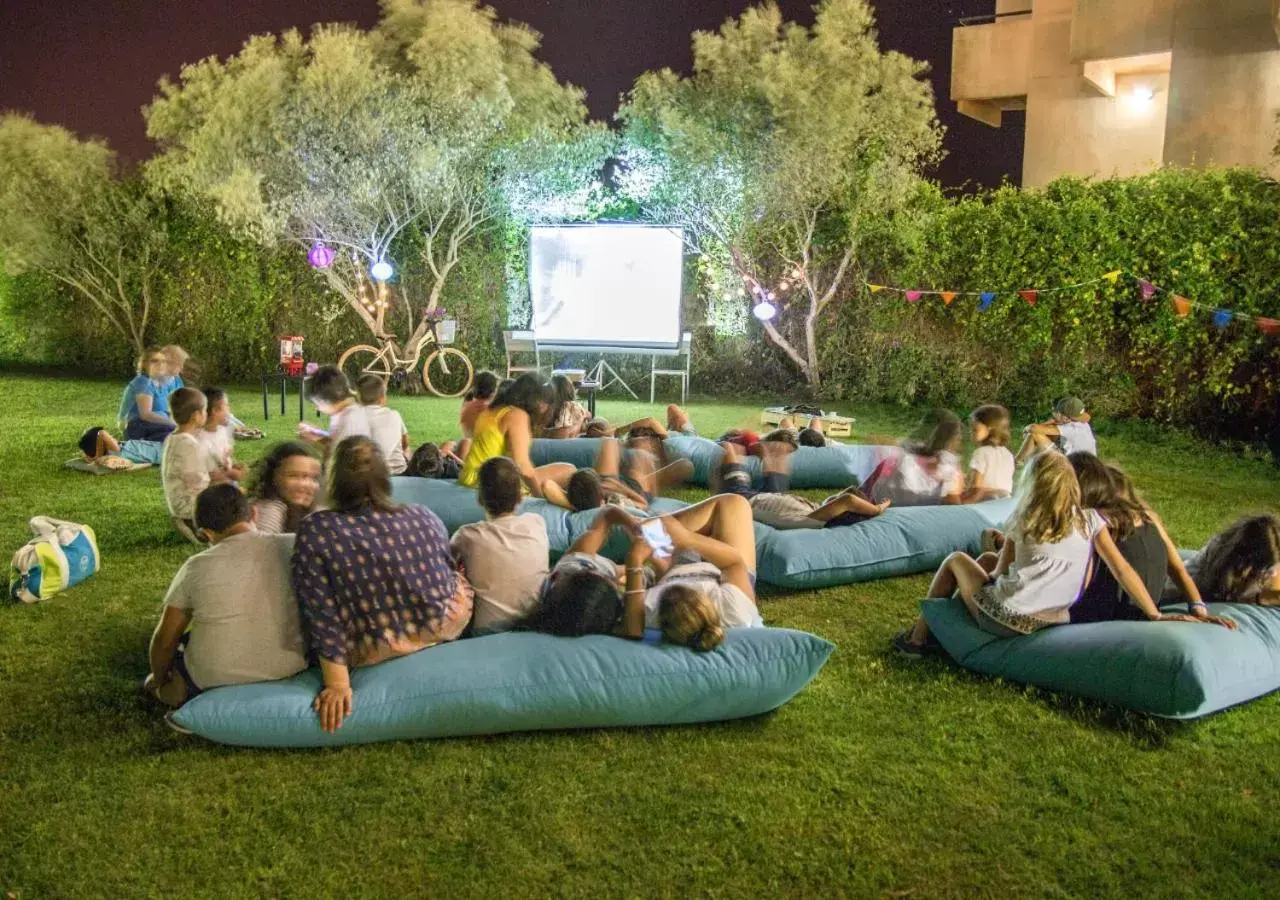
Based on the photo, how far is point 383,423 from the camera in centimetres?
715

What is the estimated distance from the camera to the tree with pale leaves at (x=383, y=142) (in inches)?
557

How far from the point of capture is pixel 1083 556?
13.5 feet

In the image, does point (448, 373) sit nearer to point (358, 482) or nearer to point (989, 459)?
point (989, 459)

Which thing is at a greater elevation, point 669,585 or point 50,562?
point 669,585

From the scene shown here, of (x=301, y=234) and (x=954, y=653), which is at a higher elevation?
(x=301, y=234)

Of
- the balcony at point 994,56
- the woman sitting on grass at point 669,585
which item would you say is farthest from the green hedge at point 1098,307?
the balcony at point 994,56

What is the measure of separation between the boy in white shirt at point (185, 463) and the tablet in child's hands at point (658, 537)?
9.44 feet

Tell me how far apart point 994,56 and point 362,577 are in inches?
777

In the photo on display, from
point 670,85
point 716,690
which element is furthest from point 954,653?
point 670,85

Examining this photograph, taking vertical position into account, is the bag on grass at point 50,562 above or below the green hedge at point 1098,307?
below

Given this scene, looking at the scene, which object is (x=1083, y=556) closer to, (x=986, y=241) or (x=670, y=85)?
→ (x=986, y=241)

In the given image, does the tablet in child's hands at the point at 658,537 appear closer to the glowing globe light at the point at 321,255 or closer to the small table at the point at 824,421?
the small table at the point at 824,421

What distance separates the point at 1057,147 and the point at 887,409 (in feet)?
29.0

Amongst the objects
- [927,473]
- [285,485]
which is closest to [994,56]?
[927,473]
